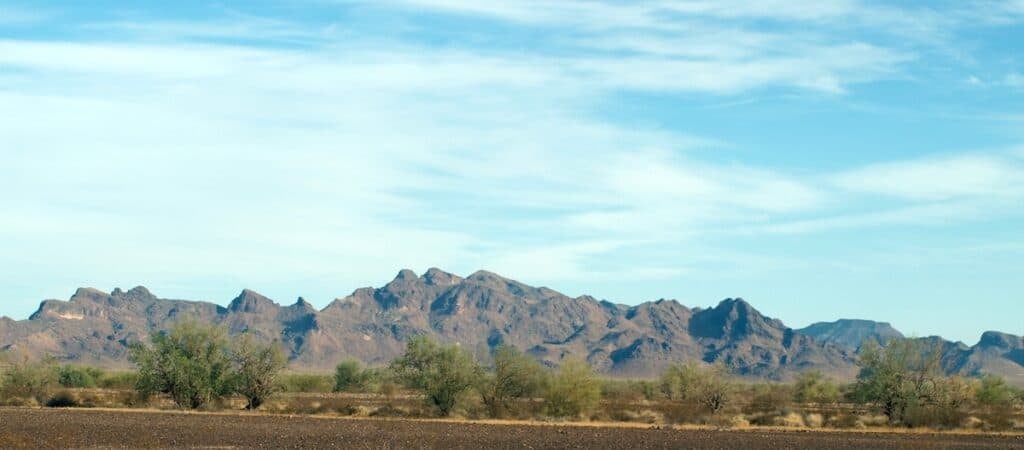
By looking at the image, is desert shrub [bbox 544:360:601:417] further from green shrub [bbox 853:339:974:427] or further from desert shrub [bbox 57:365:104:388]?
desert shrub [bbox 57:365:104:388]

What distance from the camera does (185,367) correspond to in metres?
78.8

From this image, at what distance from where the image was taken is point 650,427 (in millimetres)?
63594

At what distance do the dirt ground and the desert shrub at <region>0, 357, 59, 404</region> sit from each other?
2052 cm

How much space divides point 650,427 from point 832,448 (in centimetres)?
1563

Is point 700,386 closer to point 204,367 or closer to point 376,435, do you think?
point 204,367

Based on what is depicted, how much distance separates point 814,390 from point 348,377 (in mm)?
47039

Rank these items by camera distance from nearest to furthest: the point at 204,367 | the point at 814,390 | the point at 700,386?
the point at 204,367
the point at 700,386
the point at 814,390

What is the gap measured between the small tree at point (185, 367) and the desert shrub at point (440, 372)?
13084 millimetres

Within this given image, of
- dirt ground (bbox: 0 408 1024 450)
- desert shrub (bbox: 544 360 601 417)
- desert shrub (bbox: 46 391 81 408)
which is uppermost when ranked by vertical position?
desert shrub (bbox: 544 360 601 417)

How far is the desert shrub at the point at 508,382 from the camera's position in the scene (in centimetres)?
7400

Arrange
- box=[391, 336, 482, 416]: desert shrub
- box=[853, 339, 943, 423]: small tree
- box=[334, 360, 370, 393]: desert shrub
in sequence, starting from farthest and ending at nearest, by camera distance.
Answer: box=[334, 360, 370, 393]: desert shrub → box=[391, 336, 482, 416]: desert shrub → box=[853, 339, 943, 423]: small tree

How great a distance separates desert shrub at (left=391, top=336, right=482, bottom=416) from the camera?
7331 centimetres

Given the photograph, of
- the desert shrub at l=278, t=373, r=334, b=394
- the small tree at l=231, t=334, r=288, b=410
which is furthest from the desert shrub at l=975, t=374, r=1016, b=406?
the desert shrub at l=278, t=373, r=334, b=394

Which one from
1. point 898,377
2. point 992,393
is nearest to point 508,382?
point 898,377
